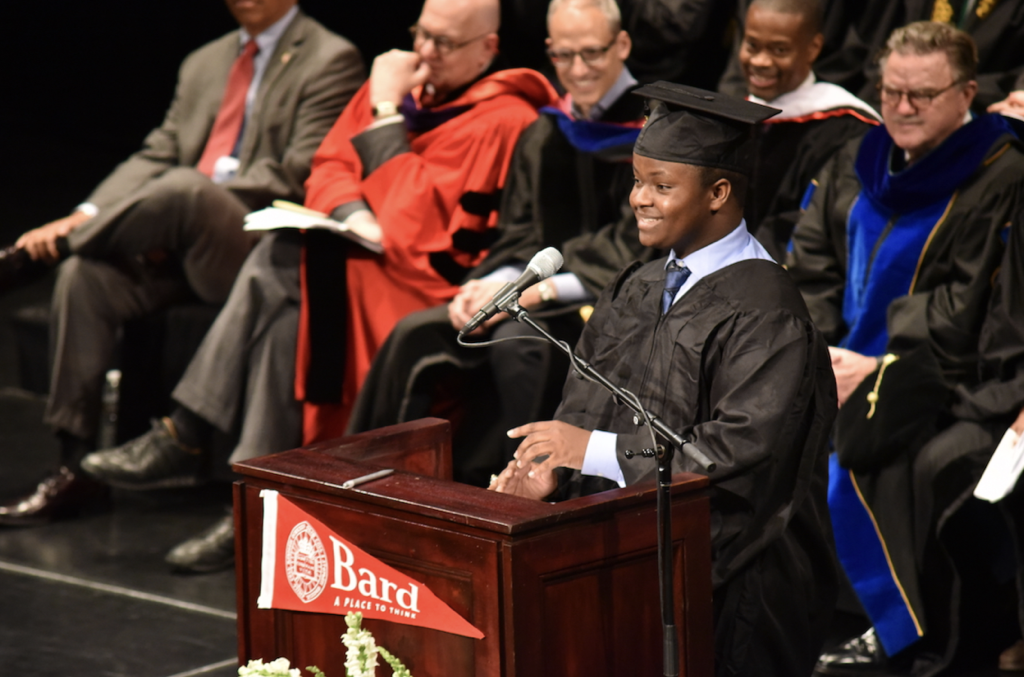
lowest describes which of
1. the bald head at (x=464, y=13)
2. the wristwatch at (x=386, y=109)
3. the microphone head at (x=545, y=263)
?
the microphone head at (x=545, y=263)

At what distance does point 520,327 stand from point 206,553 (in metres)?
A: 1.11

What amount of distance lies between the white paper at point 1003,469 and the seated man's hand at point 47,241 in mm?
3024

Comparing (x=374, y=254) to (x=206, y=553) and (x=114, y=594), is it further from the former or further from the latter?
(x=114, y=594)

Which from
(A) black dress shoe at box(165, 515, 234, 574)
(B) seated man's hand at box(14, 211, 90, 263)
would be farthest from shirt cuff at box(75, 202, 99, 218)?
(A) black dress shoe at box(165, 515, 234, 574)

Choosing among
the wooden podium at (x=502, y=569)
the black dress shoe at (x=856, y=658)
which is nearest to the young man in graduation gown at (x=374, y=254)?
the black dress shoe at (x=856, y=658)

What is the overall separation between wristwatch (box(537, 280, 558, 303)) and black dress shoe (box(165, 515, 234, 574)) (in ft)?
3.58

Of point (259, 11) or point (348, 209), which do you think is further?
point (259, 11)

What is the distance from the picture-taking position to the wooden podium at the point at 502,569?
1.82 metres

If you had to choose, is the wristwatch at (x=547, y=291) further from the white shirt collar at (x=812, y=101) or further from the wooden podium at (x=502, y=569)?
the wooden podium at (x=502, y=569)

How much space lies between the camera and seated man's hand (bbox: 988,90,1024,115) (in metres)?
3.42

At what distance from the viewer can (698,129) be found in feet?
7.32

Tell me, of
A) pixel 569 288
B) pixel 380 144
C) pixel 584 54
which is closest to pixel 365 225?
pixel 380 144

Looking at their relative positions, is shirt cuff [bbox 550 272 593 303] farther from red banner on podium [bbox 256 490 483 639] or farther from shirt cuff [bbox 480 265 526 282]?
red banner on podium [bbox 256 490 483 639]

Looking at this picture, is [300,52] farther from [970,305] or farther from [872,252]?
[970,305]
